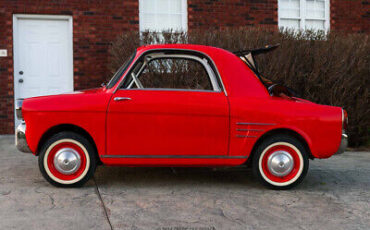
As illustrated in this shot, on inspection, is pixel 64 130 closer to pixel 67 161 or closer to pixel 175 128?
pixel 67 161

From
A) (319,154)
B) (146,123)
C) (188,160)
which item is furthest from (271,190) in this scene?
(146,123)

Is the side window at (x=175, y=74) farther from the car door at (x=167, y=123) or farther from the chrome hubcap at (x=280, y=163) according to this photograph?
the chrome hubcap at (x=280, y=163)

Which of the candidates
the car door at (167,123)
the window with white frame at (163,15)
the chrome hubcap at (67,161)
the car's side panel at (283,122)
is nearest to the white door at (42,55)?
the window with white frame at (163,15)

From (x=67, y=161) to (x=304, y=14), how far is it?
8.97 m

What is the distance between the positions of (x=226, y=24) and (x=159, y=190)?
717 cm

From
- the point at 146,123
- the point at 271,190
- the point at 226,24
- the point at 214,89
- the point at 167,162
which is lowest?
the point at 271,190

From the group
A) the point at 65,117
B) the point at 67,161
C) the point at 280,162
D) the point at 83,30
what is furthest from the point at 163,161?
the point at 83,30

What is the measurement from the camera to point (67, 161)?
15.0ft

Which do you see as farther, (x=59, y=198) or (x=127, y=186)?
(x=127, y=186)

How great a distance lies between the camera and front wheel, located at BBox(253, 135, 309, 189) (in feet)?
15.5

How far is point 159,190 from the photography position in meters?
4.67

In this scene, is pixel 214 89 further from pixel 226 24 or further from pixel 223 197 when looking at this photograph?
pixel 226 24

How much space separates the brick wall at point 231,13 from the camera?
1077 cm

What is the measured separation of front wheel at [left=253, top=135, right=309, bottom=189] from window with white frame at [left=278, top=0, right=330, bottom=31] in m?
7.36
